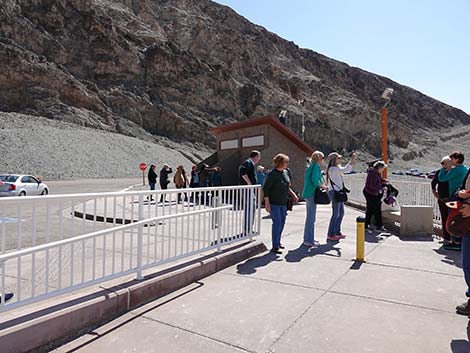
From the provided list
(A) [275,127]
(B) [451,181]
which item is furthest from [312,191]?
(A) [275,127]

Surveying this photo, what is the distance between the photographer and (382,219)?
9.65 m

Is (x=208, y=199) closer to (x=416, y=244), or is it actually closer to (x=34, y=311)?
(x=34, y=311)

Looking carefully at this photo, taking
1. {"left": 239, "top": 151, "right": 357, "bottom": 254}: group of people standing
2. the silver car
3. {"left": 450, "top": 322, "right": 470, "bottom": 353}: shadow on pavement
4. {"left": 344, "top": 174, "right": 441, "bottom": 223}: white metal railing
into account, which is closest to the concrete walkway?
{"left": 450, "top": 322, "right": 470, "bottom": 353}: shadow on pavement

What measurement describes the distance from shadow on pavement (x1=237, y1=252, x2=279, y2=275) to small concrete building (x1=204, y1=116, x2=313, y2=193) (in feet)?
34.6

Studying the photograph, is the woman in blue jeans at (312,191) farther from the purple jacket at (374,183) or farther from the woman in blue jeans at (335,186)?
the purple jacket at (374,183)

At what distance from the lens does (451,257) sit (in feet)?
21.4

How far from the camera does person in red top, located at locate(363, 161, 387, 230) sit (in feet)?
28.7

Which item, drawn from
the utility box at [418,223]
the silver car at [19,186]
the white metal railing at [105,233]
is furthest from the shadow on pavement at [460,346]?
the silver car at [19,186]

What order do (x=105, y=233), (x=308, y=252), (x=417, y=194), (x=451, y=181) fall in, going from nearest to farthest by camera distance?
(x=105, y=233), (x=308, y=252), (x=451, y=181), (x=417, y=194)

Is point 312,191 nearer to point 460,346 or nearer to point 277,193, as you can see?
point 277,193

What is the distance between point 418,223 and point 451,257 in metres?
2.08

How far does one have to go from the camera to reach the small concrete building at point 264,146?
56.6ft

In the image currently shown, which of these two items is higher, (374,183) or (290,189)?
(374,183)

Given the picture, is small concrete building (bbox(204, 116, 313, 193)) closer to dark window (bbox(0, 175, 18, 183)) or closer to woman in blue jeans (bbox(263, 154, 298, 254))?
dark window (bbox(0, 175, 18, 183))
